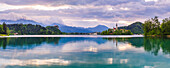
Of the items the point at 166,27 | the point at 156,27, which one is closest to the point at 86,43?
the point at 166,27

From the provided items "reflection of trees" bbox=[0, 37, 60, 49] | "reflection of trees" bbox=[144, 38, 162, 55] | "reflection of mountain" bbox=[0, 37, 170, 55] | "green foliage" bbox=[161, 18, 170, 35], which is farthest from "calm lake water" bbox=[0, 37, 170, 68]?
"green foliage" bbox=[161, 18, 170, 35]

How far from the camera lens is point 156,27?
15475cm

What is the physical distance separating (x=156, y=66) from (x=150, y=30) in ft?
495

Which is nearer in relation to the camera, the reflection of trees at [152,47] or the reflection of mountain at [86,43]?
the reflection of trees at [152,47]

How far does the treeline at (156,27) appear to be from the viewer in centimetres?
13584

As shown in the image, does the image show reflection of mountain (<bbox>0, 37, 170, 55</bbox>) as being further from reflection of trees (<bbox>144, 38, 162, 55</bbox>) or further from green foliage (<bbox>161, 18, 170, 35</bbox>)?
green foliage (<bbox>161, 18, 170, 35</bbox>)

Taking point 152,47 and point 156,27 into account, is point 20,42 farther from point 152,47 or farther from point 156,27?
point 156,27

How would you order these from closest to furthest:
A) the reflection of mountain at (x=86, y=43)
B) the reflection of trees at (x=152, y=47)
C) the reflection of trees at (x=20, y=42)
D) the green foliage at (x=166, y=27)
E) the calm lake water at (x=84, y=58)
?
the calm lake water at (x=84, y=58) → the reflection of trees at (x=152, y=47) → the reflection of mountain at (x=86, y=43) → the reflection of trees at (x=20, y=42) → the green foliage at (x=166, y=27)

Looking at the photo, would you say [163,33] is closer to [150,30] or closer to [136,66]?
[150,30]

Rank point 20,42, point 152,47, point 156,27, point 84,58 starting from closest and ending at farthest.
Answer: point 84,58 < point 152,47 < point 20,42 < point 156,27

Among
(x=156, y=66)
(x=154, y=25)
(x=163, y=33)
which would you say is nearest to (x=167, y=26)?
(x=163, y=33)

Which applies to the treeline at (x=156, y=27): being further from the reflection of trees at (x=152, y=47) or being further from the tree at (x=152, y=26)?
the reflection of trees at (x=152, y=47)

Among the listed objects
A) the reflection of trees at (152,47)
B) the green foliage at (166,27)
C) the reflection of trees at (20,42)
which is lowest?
the reflection of trees at (152,47)

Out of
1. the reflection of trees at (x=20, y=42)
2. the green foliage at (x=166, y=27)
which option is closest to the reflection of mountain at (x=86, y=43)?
the reflection of trees at (x=20, y=42)
